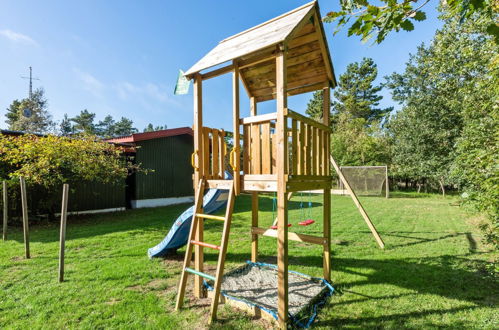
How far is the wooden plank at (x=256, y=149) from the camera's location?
10.4ft

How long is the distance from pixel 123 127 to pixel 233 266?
206 ft

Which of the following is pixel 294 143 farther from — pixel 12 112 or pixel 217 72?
pixel 12 112

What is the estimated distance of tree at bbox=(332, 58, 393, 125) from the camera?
1245 inches

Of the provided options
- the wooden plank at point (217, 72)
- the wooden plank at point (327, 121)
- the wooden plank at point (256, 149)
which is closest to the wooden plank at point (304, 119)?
the wooden plank at point (327, 121)

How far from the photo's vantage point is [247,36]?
138 inches

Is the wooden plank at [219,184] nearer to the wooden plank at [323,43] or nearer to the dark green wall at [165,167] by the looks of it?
the wooden plank at [323,43]

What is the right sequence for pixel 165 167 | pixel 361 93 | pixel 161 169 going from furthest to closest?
pixel 361 93, pixel 165 167, pixel 161 169

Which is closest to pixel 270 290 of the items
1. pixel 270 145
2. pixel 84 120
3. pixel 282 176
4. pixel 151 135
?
pixel 282 176

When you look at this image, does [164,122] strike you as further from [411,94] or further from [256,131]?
[256,131]

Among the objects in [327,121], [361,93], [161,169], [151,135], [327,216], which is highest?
[361,93]

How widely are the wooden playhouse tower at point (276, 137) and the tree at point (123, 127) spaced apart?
61.3m

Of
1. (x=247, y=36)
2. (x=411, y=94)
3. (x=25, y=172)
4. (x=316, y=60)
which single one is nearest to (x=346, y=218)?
(x=316, y=60)

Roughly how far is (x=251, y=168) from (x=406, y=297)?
262 cm

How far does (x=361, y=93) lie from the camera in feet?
108
